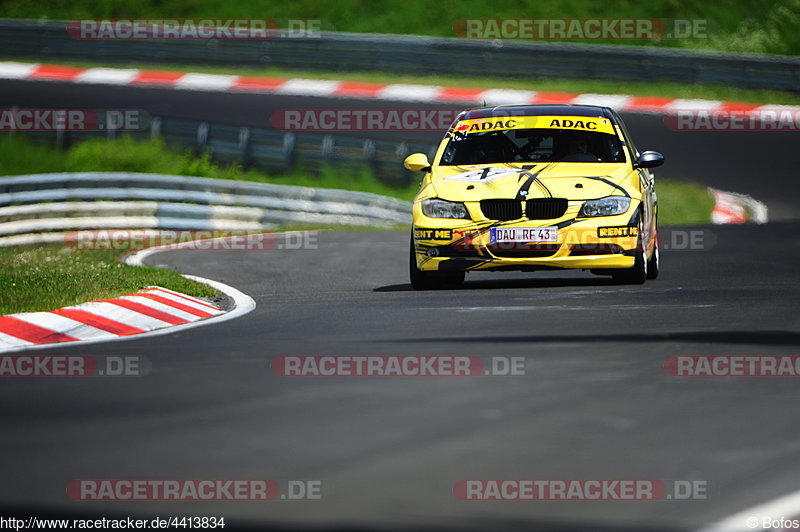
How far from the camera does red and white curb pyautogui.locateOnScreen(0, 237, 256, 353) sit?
403 inches

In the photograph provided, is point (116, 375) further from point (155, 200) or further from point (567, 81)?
point (567, 81)

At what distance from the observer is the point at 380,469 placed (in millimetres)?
5609

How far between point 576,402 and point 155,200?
1779cm

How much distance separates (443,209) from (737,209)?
12944mm

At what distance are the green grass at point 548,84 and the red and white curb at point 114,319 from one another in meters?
21.1

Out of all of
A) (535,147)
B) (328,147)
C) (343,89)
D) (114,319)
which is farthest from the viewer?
(343,89)

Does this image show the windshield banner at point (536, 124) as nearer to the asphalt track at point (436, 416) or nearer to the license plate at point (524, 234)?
the license plate at point (524, 234)

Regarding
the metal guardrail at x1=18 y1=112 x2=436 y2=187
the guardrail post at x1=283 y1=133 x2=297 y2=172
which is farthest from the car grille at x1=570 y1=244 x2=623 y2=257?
the guardrail post at x1=283 y1=133 x2=297 y2=172

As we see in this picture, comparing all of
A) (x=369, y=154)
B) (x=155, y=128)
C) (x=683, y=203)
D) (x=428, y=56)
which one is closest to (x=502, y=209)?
(x=683, y=203)

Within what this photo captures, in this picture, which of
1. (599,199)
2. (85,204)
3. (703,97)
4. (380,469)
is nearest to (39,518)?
(380,469)


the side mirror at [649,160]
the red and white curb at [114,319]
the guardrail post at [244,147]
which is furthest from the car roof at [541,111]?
the guardrail post at [244,147]

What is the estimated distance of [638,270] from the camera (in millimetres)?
13398

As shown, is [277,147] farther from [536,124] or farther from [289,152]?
[536,124]

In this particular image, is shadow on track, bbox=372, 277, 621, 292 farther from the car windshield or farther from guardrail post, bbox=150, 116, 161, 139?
guardrail post, bbox=150, 116, 161, 139
